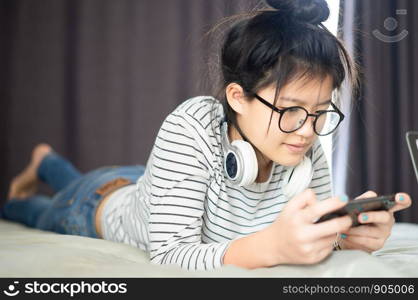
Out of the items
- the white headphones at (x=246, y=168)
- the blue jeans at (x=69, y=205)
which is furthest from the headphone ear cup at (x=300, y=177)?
the blue jeans at (x=69, y=205)

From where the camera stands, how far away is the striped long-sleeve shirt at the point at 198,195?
3.17ft

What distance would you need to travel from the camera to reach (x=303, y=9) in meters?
1.01

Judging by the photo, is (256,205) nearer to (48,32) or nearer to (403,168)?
(403,168)

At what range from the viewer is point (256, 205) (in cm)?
113

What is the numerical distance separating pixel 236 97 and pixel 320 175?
31 centimetres

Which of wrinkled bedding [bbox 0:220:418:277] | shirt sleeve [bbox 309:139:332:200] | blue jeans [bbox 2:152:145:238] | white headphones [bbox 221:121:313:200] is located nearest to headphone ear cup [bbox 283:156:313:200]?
white headphones [bbox 221:121:313:200]

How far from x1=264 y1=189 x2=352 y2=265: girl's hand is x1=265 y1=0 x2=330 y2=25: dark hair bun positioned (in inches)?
16.1

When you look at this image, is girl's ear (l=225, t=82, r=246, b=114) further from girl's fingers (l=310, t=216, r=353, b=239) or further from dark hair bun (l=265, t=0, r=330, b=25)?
girl's fingers (l=310, t=216, r=353, b=239)

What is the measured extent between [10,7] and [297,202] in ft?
10.2

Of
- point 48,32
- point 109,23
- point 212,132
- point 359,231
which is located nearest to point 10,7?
point 48,32

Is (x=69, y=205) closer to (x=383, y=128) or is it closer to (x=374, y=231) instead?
(x=374, y=231)

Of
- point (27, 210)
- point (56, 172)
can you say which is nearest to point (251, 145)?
point (27, 210)

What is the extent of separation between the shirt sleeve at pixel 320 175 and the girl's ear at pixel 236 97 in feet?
0.79

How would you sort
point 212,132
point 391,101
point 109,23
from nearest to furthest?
point 212,132, point 391,101, point 109,23
